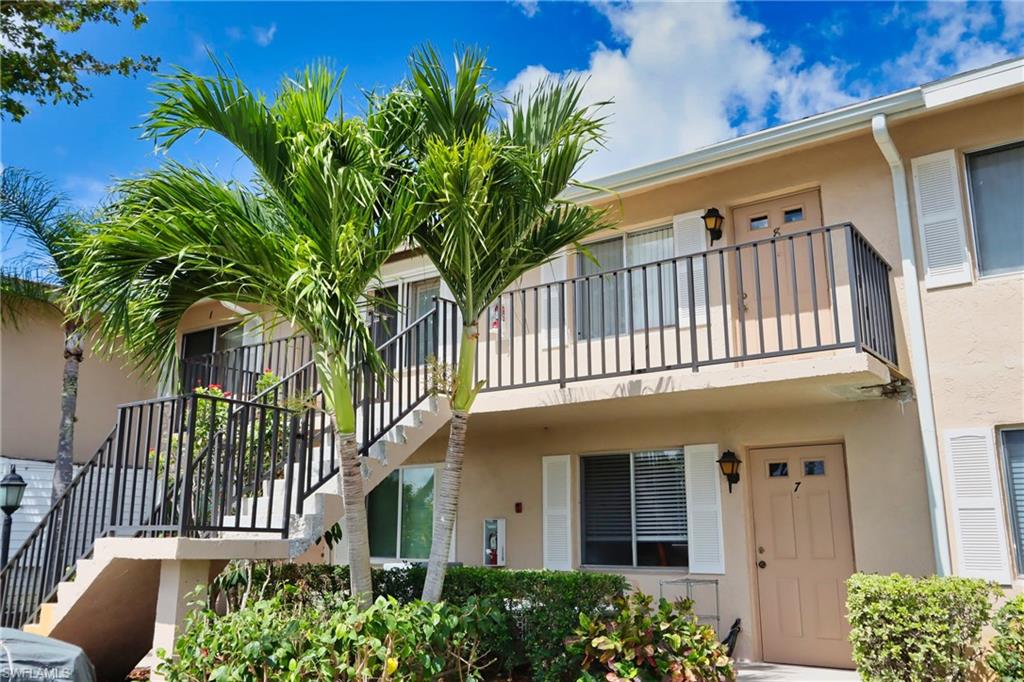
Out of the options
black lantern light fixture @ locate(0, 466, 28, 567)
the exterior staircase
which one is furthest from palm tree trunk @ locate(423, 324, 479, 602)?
black lantern light fixture @ locate(0, 466, 28, 567)

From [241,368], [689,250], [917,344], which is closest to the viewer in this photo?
[917,344]

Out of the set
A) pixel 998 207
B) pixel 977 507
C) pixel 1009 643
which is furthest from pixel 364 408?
pixel 998 207

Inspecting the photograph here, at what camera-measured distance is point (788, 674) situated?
7.42 meters

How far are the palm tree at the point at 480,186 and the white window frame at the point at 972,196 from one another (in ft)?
12.2

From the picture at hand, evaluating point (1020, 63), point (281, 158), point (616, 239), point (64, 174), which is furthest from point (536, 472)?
point (64, 174)

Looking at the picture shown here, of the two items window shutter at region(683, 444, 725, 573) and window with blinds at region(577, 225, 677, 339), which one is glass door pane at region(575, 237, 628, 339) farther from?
window shutter at region(683, 444, 725, 573)

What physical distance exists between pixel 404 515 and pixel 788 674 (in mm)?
5519

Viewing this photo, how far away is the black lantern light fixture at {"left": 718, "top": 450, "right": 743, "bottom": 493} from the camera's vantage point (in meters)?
8.48

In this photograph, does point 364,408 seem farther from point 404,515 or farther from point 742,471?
point 742,471

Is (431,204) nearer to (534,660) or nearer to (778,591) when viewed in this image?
(534,660)

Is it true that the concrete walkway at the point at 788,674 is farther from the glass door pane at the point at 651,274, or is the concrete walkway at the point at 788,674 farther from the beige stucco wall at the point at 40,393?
the beige stucco wall at the point at 40,393

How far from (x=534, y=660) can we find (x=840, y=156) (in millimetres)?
5933

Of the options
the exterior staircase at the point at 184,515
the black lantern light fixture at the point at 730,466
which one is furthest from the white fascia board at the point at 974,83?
the exterior staircase at the point at 184,515

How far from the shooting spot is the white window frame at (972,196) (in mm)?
7387
